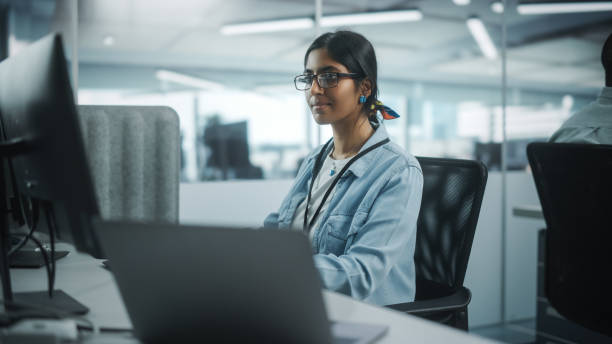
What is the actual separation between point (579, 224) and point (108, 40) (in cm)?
552

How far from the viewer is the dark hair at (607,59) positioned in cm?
164

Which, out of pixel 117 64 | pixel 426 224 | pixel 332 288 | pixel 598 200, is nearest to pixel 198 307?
pixel 332 288

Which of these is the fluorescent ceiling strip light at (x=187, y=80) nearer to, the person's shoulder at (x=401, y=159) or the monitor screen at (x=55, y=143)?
the person's shoulder at (x=401, y=159)

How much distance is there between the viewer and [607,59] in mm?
1668

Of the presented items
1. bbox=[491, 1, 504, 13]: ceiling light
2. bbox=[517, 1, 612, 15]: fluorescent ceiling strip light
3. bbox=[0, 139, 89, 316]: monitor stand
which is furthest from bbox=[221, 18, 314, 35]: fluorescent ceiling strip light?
bbox=[0, 139, 89, 316]: monitor stand

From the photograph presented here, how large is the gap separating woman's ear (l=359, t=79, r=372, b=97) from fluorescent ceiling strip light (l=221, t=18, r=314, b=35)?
281 cm

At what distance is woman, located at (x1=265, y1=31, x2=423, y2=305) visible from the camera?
1104 millimetres

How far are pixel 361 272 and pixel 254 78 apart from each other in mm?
5942

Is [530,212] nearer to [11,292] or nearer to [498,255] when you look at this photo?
[498,255]

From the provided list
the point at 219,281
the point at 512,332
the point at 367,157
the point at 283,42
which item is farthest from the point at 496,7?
the point at 219,281

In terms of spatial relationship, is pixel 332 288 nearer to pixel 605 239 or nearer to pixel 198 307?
pixel 198 307

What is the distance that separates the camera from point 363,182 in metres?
1.30

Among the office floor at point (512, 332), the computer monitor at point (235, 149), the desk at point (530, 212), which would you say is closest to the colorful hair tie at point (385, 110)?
the desk at point (530, 212)

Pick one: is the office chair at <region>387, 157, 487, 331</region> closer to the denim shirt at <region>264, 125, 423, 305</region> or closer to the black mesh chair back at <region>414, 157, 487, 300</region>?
the black mesh chair back at <region>414, 157, 487, 300</region>
